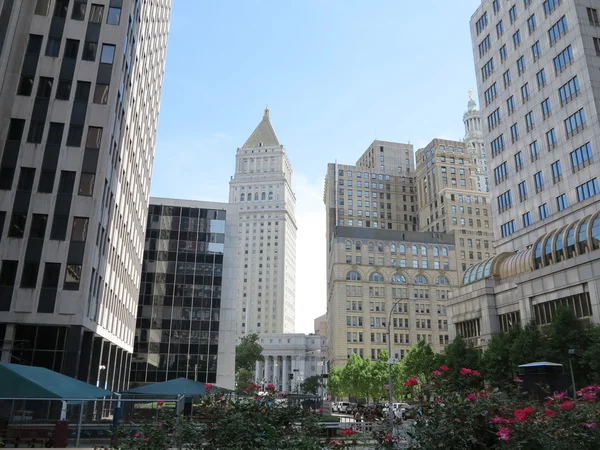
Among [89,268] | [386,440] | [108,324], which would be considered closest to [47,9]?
[89,268]

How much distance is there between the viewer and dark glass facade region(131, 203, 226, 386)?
249ft

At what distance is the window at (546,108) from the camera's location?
56.0 m

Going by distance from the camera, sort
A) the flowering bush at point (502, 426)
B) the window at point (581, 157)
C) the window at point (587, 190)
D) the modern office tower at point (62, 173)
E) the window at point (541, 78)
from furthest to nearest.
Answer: the window at point (541, 78), the window at point (581, 157), the window at point (587, 190), the modern office tower at point (62, 173), the flowering bush at point (502, 426)

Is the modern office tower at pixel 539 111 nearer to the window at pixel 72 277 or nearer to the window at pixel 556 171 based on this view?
the window at pixel 556 171

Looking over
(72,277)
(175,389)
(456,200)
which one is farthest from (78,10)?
(456,200)

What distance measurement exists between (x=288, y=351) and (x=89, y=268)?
535ft

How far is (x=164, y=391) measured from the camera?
25.5 metres

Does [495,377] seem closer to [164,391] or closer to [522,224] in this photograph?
[522,224]

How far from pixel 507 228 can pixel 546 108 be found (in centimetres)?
1514

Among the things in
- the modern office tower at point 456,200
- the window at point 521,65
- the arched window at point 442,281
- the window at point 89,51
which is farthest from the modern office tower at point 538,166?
the modern office tower at point 456,200

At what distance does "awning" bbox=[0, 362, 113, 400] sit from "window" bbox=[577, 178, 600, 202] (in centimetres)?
4767

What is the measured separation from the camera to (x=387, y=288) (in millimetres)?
121812

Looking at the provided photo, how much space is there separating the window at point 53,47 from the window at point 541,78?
5021 cm

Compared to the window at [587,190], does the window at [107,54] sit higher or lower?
higher
